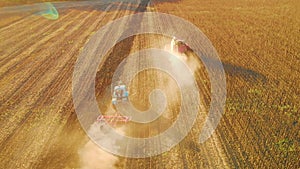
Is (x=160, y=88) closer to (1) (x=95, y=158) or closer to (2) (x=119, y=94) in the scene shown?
(2) (x=119, y=94)

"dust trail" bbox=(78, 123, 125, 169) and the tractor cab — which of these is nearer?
"dust trail" bbox=(78, 123, 125, 169)

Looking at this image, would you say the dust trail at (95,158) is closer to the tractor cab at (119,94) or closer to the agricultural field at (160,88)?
the agricultural field at (160,88)

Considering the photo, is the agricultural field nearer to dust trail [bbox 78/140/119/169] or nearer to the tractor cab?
dust trail [bbox 78/140/119/169]

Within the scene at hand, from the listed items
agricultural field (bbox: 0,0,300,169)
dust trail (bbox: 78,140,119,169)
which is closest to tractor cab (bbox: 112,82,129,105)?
agricultural field (bbox: 0,0,300,169)

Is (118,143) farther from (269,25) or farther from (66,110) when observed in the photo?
(269,25)

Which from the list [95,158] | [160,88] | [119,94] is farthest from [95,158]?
[160,88]

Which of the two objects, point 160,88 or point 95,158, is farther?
point 160,88
